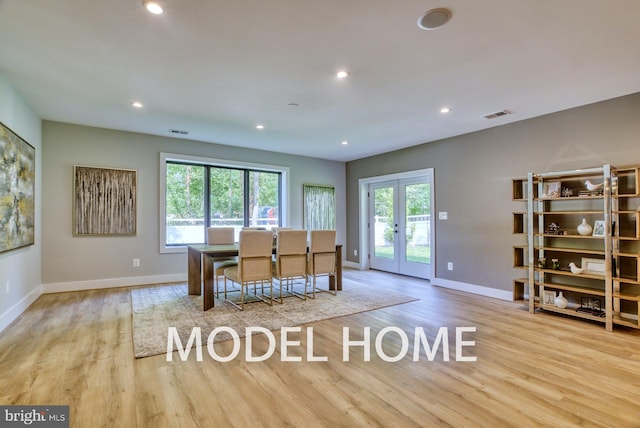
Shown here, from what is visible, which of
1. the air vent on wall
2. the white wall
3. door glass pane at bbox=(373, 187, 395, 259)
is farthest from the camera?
door glass pane at bbox=(373, 187, 395, 259)

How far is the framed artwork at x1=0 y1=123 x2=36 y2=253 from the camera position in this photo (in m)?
3.09

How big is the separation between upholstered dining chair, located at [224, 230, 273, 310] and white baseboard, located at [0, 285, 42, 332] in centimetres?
223

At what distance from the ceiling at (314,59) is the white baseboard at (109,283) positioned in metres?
2.39

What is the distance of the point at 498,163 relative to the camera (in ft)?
15.4

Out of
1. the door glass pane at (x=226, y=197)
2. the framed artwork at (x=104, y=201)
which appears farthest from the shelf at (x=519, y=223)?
the framed artwork at (x=104, y=201)

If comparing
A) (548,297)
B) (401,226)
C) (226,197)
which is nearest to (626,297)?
(548,297)

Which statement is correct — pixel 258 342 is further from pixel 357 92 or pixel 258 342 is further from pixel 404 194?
pixel 404 194

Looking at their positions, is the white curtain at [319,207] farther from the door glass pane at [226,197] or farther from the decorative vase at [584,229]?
the decorative vase at [584,229]

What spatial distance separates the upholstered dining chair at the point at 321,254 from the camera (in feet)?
14.9

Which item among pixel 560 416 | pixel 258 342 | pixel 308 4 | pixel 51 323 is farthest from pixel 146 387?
pixel 308 4

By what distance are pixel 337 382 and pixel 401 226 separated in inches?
174

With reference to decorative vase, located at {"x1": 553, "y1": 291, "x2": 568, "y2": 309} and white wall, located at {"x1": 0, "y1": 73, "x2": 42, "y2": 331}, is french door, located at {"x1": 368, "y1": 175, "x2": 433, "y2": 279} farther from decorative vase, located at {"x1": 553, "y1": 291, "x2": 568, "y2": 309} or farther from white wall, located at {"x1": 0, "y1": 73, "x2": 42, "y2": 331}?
white wall, located at {"x1": 0, "y1": 73, "x2": 42, "y2": 331}

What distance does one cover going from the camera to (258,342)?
9.72 ft

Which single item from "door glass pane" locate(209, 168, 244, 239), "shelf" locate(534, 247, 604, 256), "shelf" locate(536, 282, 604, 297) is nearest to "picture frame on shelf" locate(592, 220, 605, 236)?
"shelf" locate(534, 247, 604, 256)
